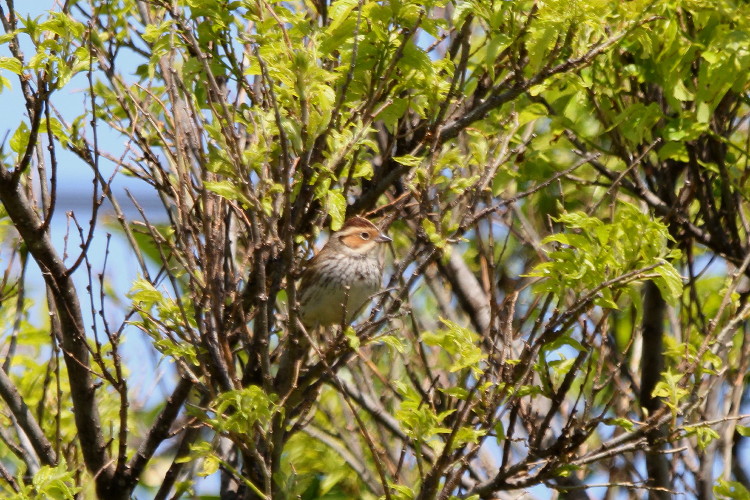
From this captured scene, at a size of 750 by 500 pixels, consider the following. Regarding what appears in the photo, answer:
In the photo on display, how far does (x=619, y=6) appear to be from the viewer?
5.02 m

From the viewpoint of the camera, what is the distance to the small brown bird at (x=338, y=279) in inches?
281

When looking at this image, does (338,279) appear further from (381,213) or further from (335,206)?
(335,206)

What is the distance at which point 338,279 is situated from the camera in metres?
7.21

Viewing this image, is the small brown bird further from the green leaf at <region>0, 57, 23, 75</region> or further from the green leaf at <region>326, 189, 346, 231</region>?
the green leaf at <region>326, 189, 346, 231</region>

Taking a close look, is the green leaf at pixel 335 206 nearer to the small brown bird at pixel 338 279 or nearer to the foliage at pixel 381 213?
the foliage at pixel 381 213

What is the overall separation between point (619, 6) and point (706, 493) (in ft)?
9.62

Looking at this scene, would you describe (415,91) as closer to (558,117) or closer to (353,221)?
(558,117)

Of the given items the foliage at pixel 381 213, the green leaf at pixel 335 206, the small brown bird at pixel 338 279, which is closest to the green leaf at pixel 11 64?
the foliage at pixel 381 213

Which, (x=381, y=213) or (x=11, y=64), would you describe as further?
(x=381, y=213)

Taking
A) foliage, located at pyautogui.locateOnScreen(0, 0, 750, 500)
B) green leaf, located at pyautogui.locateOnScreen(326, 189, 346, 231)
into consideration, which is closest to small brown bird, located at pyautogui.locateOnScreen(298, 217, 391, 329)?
foliage, located at pyautogui.locateOnScreen(0, 0, 750, 500)

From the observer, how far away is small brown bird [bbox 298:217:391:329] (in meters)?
7.14

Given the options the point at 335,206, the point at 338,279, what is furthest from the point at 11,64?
the point at 338,279

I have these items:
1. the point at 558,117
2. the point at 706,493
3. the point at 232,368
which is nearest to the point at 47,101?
the point at 232,368

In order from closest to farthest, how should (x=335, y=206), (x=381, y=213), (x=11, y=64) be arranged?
(x=335, y=206)
(x=11, y=64)
(x=381, y=213)
